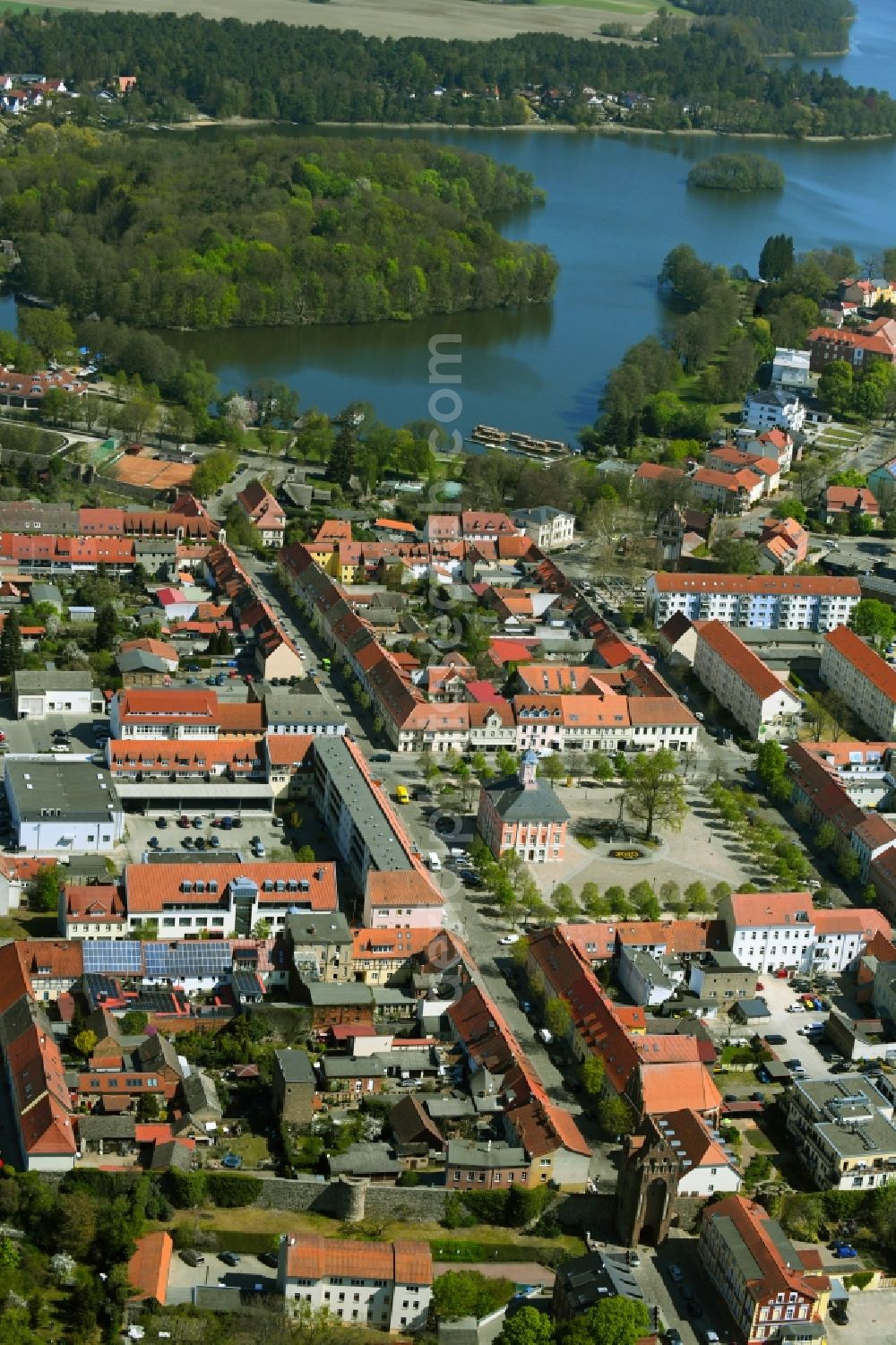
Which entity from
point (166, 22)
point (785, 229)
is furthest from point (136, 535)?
point (166, 22)

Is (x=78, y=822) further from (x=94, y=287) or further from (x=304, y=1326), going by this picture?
(x=94, y=287)

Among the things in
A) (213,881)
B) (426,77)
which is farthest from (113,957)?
(426,77)

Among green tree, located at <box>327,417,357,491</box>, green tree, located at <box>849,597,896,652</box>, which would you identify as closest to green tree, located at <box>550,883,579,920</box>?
green tree, located at <box>849,597,896,652</box>

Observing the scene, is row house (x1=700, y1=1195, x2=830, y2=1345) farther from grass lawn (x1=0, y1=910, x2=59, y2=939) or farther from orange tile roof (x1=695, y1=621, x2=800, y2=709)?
orange tile roof (x1=695, y1=621, x2=800, y2=709)

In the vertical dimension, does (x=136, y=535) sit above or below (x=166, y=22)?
below

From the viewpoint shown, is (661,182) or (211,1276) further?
(661,182)
